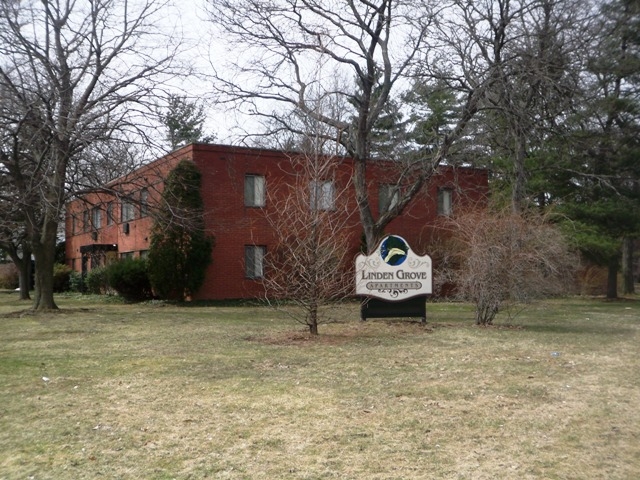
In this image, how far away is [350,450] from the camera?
6543 millimetres

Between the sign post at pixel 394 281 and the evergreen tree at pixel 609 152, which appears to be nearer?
the sign post at pixel 394 281

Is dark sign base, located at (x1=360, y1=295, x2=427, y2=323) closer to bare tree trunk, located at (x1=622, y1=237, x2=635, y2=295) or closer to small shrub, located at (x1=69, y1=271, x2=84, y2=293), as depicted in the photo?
Result: small shrub, located at (x1=69, y1=271, x2=84, y2=293)

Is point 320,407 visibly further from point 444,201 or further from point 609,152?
point 444,201

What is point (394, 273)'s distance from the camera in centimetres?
1666

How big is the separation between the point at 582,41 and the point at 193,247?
1496 cm

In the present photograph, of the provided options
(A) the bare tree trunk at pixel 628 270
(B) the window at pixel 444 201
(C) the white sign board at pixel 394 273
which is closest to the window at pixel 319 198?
(C) the white sign board at pixel 394 273

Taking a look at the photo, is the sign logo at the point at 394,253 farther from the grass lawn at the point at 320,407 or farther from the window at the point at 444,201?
the window at the point at 444,201

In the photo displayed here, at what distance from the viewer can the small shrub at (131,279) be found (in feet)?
91.7

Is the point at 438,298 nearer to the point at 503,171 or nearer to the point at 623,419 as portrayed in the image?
the point at 503,171

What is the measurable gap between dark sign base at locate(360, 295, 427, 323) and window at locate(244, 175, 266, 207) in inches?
500

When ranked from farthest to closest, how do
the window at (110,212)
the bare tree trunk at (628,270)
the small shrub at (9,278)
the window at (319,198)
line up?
the small shrub at (9,278), the bare tree trunk at (628,270), the window at (110,212), the window at (319,198)

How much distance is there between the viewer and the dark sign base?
16.7m

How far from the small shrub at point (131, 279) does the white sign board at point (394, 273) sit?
44.8 feet

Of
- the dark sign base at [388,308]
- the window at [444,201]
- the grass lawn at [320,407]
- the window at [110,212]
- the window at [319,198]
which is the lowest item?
the grass lawn at [320,407]
